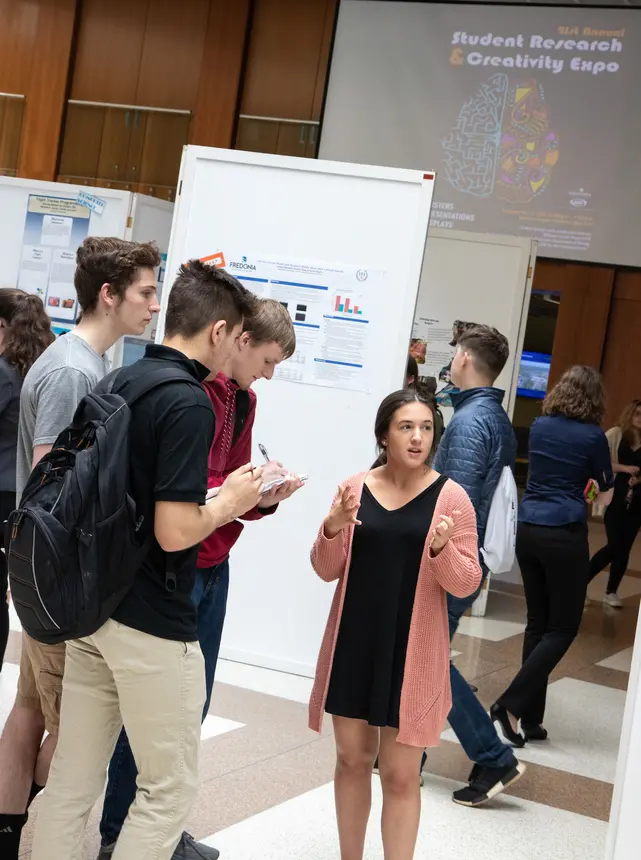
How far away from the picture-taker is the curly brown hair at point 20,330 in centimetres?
367

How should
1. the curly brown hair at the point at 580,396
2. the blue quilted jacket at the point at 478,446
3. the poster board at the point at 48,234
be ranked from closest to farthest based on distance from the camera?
1. the blue quilted jacket at the point at 478,446
2. the curly brown hair at the point at 580,396
3. the poster board at the point at 48,234

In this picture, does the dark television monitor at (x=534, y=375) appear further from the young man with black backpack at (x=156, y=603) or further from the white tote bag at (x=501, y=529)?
the young man with black backpack at (x=156, y=603)

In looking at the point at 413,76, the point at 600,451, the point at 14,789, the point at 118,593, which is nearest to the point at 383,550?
the point at 118,593

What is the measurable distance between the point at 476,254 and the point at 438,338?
635 mm

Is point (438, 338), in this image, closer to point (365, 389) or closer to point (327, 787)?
point (365, 389)

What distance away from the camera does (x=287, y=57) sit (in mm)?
10508

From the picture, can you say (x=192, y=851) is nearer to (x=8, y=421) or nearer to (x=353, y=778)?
(x=353, y=778)

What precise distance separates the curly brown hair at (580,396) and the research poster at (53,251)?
136 inches

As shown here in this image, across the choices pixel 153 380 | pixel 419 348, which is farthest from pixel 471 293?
pixel 153 380

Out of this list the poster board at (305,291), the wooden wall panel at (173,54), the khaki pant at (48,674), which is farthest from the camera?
the wooden wall panel at (173,54)

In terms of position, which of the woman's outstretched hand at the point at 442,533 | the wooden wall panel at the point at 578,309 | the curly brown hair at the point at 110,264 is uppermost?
the wooden wall panel at the point at 578,309

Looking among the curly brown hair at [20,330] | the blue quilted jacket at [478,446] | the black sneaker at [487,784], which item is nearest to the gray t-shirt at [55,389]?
the curly brown hair at [20,330]

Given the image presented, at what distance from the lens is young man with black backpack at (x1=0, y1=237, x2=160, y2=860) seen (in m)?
2.71

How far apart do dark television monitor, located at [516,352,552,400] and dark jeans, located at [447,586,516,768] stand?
25.4ft
